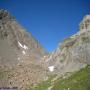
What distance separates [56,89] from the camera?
476 ft

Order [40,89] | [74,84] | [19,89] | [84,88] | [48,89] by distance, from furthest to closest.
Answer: [19,89] < [40,89] < [48,89] < [74,84] < [84,88]

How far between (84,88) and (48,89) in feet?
101

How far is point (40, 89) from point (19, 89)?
26.8 meters

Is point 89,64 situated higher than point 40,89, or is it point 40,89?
point 89,64

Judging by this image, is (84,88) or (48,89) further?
(48,89)

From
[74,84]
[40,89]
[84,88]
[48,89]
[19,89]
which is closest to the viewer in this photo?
[84,88]

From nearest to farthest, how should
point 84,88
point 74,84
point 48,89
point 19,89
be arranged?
1. point 84,88
2. point 74,84
3. point 48,89
4. point 19,89

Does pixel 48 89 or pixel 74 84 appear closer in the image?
pixel 74 84

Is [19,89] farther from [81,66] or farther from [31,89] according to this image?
[81,66]

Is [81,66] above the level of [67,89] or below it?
above

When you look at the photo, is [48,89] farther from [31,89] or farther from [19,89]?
[19,89]

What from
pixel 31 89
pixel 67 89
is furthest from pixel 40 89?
pixel 67 89

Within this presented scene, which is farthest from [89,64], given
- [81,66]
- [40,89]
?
[40,89]

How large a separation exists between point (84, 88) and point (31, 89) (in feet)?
186
